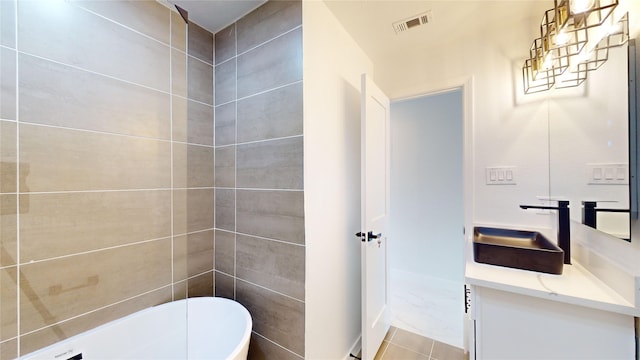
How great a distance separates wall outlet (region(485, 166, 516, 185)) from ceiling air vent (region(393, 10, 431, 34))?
1151mm

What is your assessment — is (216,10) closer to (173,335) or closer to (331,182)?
(331,182)

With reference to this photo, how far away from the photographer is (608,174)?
109 centimetres

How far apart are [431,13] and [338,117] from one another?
0.91 meters

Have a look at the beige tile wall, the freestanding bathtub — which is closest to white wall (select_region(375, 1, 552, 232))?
the freestanding bathtub

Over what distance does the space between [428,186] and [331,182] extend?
2.03m

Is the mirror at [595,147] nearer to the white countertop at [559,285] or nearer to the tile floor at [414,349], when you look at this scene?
the white countertop at [559,285]

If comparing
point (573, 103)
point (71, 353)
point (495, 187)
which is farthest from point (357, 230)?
point (71, 353)

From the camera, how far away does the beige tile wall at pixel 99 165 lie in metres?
1.02

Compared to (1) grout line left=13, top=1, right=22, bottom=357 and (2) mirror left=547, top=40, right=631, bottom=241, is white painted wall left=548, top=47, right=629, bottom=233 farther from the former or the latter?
(1) grout line left=13, top=1, right=22, bottom=357

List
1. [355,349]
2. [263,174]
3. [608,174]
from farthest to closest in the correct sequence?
[355,349]
[263,174]
[608,174]

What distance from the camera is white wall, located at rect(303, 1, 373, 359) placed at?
4.32ft

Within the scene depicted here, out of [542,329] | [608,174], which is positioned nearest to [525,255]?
[542,329]

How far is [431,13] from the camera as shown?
1529 millimetres

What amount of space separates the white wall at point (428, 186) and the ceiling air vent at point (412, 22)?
1.37m
